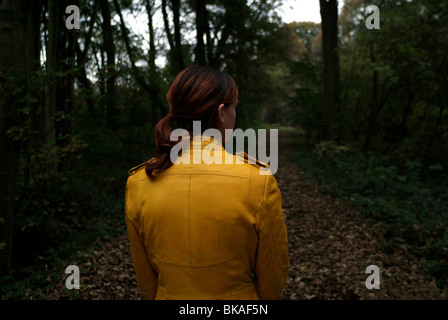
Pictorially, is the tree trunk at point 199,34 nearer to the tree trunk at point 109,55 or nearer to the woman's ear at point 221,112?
the tree trunk at point 109,55

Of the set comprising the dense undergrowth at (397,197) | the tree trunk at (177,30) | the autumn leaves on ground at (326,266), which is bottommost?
the autumn leaves on ground at (326,266)

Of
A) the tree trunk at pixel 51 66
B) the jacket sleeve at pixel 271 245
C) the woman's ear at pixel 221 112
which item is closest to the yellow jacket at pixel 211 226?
the jacket sleeve at pixel 271 245

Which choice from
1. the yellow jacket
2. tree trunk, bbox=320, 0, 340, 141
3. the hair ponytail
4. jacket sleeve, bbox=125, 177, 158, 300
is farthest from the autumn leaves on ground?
tree trunk, bbox=320, 0, 340, 141

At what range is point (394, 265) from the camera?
505 centimetres

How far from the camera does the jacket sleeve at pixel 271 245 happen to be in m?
1.41

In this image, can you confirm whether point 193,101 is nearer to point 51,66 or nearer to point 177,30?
point 51,66

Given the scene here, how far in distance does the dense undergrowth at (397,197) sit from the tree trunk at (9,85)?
19.2 feet

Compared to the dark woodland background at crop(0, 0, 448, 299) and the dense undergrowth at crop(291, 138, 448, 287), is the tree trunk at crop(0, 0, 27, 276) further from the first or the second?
the dense undergrowth at crop(291, 138, 448, 287)

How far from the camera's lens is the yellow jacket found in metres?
1.38

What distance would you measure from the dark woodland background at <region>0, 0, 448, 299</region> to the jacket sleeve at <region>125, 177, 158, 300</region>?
3.30 meters

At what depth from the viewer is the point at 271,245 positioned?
1.48m
